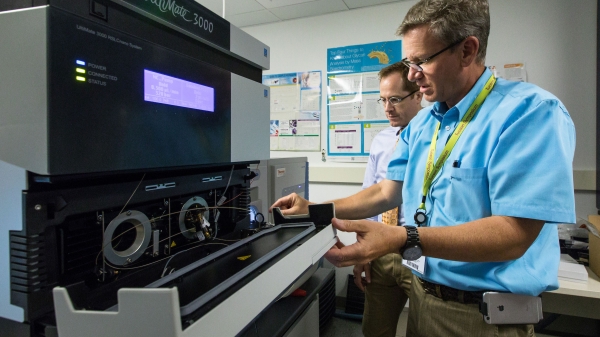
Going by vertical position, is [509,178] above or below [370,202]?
above

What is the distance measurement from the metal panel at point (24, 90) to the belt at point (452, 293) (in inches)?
37.1

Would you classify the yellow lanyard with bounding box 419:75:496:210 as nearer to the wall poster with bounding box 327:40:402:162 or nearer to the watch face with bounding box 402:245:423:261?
the watch face with bounding box 402:245:423:261

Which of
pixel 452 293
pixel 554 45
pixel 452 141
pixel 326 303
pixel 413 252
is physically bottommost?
pixel 326 303

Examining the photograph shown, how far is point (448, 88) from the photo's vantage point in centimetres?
94

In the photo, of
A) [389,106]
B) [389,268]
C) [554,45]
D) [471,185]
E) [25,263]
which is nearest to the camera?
[25,263]

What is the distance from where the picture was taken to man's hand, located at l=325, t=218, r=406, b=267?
0.75 m

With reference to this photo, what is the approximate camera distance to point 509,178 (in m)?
0.75

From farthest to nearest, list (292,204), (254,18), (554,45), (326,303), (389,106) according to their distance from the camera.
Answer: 1. (254,18)
2. (326,303)
3. (554,45)
4. (389,106)
5. (292,204)

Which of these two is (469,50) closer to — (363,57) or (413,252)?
(413,252)

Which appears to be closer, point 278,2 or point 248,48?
point 248,48

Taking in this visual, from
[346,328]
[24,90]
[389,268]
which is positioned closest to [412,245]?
[24,90]

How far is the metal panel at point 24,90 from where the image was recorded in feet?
1.60

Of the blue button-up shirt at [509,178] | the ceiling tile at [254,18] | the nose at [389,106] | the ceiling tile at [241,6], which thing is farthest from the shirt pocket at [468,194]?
the ceiling tile at [254,18]

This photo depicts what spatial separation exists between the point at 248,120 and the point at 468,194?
63cm
